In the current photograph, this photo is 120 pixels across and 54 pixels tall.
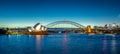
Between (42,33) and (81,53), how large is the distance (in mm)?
124633

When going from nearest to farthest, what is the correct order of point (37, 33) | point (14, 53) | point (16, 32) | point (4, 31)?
point (14, 53), point (4, 31), point (37, 33), point (16, 32)

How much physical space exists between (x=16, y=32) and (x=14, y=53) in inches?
5748

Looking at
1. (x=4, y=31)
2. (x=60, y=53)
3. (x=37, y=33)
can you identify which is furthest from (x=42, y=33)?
(x=60, y=53)

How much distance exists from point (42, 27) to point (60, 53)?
121m

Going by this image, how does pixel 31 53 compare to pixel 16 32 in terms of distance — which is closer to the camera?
pixel 31 53

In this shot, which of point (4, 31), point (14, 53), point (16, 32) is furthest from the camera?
point (16, 32)

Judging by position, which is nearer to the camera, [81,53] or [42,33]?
[81,53]

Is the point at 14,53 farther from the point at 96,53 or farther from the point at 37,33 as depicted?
the point at 37,33

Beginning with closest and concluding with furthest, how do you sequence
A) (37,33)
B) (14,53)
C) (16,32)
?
(14,53), (37,33), (16,32)

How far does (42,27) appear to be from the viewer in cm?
15725

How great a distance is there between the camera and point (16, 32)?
180m

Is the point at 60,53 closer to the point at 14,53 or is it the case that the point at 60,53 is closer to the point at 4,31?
the point at 14,53

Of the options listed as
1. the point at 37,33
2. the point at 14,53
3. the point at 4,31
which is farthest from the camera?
the point at 37,33

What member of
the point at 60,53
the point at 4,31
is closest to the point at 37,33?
the point at 4,31
